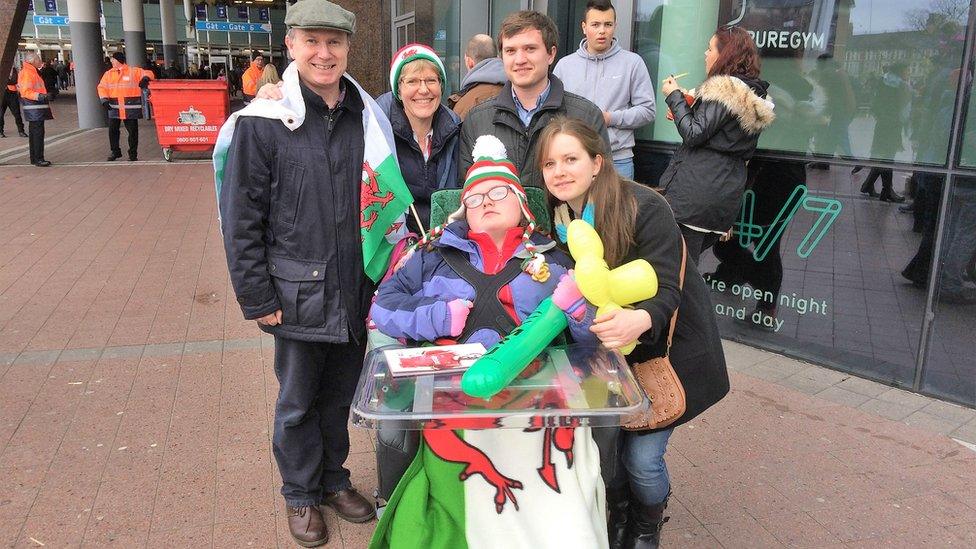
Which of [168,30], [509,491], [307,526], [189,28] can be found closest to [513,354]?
[509,491]

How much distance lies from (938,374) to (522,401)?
137 inches

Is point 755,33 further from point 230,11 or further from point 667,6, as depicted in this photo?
point 230,11

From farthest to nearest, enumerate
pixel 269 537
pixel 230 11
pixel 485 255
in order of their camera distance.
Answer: pixel 230 11
pixel 269 537
pixel 485 255

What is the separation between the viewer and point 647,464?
2.55 m

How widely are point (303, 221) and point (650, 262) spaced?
1246mm

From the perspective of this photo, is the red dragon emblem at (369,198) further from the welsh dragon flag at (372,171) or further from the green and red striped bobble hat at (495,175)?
the green and red striped bobble hat at (495,175)

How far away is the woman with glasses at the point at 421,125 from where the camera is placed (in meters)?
2.96

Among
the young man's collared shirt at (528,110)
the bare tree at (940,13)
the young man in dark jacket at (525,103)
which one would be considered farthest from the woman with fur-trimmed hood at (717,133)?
the young man's collared shirt at (528,110)

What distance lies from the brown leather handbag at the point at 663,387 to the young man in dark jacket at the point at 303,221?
43.4 inches

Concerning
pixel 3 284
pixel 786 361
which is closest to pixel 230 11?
pixel 3 284

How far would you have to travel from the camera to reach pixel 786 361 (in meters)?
4.87

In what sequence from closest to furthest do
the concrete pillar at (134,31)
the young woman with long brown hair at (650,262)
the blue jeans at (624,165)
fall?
the young woman with long brown hair at (650,262)
the blue jeans at (624,165)
the concrete pillar at (134,31)

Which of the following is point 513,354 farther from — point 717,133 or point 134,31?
point 134,31

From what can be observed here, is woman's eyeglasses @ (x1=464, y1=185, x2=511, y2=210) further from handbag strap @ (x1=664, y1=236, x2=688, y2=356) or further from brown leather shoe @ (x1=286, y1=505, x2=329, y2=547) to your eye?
brown leather shoe @ (x1=286, y1=505, x2=329, y2=547)
